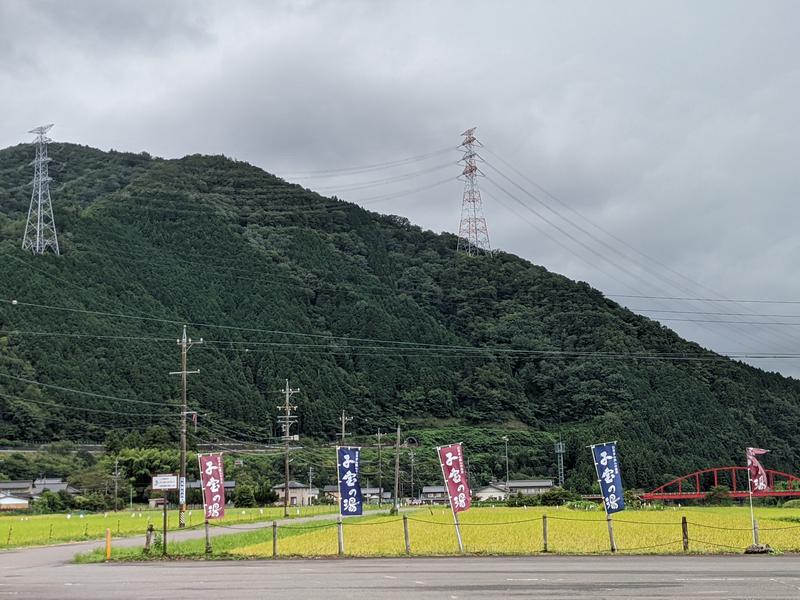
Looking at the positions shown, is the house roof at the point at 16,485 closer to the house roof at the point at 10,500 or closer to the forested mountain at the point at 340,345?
the house roof at the point at 10,500

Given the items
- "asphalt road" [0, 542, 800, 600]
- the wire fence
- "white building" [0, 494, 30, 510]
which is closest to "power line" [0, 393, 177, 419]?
"white building" [0, 494, 30, 510]

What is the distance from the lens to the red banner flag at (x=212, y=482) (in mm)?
32156

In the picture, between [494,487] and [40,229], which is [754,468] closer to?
[494,487]

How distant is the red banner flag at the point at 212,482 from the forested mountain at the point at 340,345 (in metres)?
64.6

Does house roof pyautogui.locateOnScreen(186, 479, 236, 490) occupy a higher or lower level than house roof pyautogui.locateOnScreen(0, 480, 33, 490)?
lower

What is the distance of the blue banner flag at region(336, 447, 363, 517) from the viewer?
83.0ft

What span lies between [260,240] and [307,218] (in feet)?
49.8

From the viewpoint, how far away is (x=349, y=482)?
25438 mm

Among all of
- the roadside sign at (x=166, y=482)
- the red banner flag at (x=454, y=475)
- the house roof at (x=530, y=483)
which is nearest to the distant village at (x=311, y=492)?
the house roof at (x=530, y=483)

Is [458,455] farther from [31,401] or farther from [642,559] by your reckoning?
[31,401]

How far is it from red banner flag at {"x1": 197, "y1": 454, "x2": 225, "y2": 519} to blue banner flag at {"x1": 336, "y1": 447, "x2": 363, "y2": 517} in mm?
8315

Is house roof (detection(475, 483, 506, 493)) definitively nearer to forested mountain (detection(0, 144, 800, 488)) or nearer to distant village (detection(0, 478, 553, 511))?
distant village (detection(0, 478, 553, 511))

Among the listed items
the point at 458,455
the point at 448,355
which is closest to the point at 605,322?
the point at 448,355

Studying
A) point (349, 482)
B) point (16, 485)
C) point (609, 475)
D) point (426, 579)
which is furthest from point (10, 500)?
point (426, 579)
